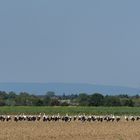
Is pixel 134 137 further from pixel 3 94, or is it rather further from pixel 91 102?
pixel 3 94

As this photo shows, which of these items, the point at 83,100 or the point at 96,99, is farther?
the point at 83,100

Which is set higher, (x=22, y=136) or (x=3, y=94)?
(x=3, y=94)

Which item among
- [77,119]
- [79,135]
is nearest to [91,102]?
[77,119]

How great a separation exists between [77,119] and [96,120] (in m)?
1.82

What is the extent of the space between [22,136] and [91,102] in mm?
90272

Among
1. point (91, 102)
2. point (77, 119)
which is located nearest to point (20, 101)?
point (91, 102)

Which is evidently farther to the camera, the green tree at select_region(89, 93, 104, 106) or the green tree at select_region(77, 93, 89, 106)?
the green tree at select_region(77, 93, 89, 106)

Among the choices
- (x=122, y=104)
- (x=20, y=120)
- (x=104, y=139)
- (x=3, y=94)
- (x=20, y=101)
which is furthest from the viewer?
(x=3, y=94)

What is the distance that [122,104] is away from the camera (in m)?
123

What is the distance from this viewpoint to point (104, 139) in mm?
37438

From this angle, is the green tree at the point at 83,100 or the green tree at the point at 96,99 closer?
the green tree at the point at 96,99

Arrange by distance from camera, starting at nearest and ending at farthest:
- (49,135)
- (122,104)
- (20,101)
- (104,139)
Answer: (104,139) → (49,135) → (122,104) → (20,101)

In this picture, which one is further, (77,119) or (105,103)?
(105,103)

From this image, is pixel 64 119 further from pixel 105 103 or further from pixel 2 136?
pixel 105 103
